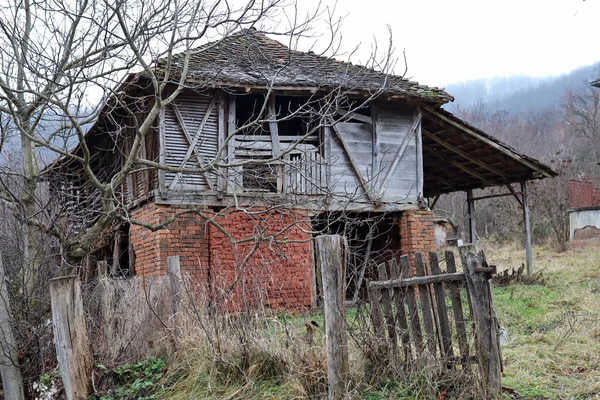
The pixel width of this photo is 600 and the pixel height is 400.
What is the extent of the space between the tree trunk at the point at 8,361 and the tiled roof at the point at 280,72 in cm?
538

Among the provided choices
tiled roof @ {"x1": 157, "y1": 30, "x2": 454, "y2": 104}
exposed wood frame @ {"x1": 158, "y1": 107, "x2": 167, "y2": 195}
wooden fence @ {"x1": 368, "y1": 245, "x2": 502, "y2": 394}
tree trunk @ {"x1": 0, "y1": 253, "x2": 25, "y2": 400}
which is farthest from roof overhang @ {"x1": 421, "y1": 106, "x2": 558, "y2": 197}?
tree trunk @ {"x1": 0, "y1": 253, "x2": 25, "y2": 400}

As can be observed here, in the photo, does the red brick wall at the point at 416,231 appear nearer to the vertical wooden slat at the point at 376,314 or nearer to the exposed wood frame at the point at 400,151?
the exposed wood frame at the point at 400,151

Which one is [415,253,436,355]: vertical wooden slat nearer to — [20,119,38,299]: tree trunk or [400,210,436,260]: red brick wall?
[20,119,38,299]: tree trunk

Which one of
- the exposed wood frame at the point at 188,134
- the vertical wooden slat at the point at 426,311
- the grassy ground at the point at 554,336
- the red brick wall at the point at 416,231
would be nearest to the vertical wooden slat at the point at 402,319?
the vertical wooden slat at the point at 426,311

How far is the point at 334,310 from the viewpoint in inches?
207

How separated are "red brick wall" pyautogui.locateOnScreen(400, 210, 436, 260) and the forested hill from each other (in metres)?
66.1

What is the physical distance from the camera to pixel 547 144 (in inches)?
2335

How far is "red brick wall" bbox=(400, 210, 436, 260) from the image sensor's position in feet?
45.1

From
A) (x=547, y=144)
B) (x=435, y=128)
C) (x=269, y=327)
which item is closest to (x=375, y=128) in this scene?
(x=435, y=128)

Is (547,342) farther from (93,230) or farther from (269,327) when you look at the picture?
(93,230)

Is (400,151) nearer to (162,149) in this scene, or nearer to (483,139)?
(483,139)

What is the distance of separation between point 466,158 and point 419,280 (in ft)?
36.8

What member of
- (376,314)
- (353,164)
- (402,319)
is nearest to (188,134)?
(353,164)

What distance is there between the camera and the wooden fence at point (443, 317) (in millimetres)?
5109
